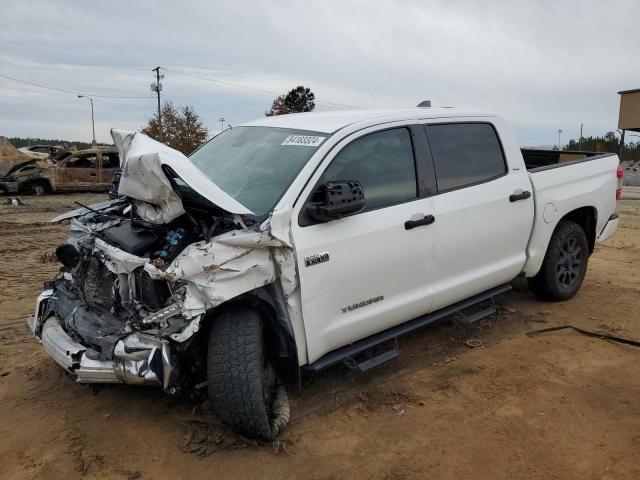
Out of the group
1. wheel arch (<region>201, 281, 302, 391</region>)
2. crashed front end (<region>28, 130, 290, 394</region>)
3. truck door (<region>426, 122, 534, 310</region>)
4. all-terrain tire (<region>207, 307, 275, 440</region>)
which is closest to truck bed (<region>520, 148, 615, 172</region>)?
truck door (<region>426, 122, 534, 310</region>)

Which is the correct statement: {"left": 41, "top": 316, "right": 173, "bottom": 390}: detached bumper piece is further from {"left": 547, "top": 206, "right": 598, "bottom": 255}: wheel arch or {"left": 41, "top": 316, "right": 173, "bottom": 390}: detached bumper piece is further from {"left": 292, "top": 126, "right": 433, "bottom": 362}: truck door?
{"left": 547, "top": 206, "right": 598, "bottom": 255}: wheel arch

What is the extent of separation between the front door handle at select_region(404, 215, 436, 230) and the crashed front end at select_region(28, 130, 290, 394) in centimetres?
98

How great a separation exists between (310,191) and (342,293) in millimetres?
665

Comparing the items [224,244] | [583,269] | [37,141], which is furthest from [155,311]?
[37,141]

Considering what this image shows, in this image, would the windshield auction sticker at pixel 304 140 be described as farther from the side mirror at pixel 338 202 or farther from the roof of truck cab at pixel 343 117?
the side mirror at pixel 338 202

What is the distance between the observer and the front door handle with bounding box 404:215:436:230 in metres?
3.67

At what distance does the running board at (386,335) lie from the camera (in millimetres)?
3420

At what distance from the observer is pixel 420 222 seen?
3.73 m

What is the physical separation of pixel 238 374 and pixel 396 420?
43.6 inches

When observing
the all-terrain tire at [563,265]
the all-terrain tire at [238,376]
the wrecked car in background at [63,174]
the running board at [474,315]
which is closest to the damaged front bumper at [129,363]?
the all-terrain tire at [238,376]

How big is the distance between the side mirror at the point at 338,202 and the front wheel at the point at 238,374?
2.41ft

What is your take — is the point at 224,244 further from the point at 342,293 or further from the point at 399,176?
the point at 399,176

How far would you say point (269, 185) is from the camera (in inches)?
136

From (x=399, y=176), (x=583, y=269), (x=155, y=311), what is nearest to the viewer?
(x=155, y=311)
